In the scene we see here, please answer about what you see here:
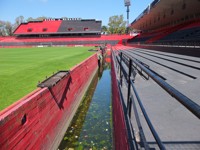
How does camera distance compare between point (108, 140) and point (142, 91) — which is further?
point (108, 140)

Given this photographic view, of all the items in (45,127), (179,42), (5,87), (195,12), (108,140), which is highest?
(195,12)

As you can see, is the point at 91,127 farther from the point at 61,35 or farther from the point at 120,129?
the point at 61,35

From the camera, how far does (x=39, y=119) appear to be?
6.25 m

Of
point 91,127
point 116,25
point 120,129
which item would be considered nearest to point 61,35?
point 116,25

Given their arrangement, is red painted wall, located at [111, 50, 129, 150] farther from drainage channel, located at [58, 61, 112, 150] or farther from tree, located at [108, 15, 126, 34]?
tree, located at [108, 15, 126, 34]

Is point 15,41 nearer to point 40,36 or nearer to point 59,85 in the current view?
point 40,36

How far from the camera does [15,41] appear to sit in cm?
6569

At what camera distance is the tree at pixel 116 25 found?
10166 centimetres

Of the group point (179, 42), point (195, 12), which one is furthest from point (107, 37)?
point (179, 42)

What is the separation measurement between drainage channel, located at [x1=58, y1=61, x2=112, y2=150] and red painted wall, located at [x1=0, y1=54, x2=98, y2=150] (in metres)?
0.43

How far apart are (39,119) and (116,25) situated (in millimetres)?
100573

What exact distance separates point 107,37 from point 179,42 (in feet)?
174

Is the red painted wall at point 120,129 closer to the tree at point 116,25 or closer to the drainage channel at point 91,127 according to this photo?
the drainage channel at point 91,127

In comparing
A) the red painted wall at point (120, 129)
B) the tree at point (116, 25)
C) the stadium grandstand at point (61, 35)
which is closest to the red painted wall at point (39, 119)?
the red painted wall at point (120, 129)
